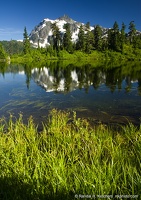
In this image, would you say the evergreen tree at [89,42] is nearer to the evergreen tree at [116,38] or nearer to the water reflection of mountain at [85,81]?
the evergreen tree at [116,38]

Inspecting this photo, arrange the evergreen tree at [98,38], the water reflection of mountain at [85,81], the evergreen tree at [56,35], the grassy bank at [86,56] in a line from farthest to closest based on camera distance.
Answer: the evergreen tree at [98,38] < the evergreen tree at [56,35] < the grassy bank at [86,56] < the water reflection of mountain at [85,81]

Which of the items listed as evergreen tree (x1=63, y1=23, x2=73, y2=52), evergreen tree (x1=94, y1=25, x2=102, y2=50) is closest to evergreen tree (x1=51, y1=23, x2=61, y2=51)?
evergreen tree (x1=63, y1=23, x2=73, y2=52)

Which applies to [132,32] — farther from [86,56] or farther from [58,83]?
[58,83]

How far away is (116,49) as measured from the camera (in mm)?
107625

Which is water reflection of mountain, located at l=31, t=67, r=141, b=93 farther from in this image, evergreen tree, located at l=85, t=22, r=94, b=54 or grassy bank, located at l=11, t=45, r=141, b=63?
evergreen tree, located at l=85, t=22, r=94, b=54

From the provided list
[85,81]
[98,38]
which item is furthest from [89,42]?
[85,81]

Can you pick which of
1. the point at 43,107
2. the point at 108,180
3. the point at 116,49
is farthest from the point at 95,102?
the point at 116,49

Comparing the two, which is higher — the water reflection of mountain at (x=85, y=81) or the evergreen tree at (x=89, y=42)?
the evergreen tree at (x=89, y=42)

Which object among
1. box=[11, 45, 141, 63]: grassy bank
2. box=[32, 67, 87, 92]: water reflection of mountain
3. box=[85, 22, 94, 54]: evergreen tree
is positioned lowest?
box=[32, 67, 87, 92]: water reflection of mountain

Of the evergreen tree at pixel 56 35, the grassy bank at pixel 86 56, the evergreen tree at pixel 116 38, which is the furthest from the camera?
the evergreen tree at pixel 56 35

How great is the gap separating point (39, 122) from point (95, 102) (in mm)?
6697

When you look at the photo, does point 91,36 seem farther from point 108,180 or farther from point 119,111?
point 108,180

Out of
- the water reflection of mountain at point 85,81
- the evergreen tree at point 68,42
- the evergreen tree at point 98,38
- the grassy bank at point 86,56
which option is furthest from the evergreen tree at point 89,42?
the water reflection of mountain at point 85,81

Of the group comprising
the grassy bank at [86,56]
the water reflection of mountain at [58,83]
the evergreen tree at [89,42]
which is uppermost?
the evergreen tree at [89,42]
